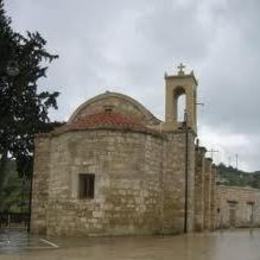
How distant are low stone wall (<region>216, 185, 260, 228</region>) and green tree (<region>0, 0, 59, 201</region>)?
14920mm

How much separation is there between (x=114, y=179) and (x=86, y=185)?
1.13m

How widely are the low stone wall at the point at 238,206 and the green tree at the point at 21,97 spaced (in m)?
14.9


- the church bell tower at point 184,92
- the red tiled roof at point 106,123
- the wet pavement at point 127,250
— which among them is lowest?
the wet pavement at point 127,250

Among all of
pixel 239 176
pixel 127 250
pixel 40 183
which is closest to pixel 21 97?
pixel 40 183

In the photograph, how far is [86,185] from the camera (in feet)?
81.3

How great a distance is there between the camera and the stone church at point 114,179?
24297 millimetres

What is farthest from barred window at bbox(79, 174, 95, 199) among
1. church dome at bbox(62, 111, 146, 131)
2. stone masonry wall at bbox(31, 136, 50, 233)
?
stone masonry wall at bbox(31, 136, 50, 233)

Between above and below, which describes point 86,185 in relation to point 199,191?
below

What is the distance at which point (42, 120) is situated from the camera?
35.9 meters

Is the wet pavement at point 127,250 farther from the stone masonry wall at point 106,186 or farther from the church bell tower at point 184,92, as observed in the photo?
the church bell tower at point 184,92

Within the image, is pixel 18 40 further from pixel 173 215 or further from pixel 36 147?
pixel 173 215

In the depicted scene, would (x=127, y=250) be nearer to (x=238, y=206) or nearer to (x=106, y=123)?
(x=106, y=123)

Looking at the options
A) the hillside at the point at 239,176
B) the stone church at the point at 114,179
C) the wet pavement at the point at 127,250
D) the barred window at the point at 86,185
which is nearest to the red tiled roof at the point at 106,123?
the stone church at the point at 114,179

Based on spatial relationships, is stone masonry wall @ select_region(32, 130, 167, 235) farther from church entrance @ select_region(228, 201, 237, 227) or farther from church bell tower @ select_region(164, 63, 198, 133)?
church entrance @ select_region(228, 201, 237, 227)
